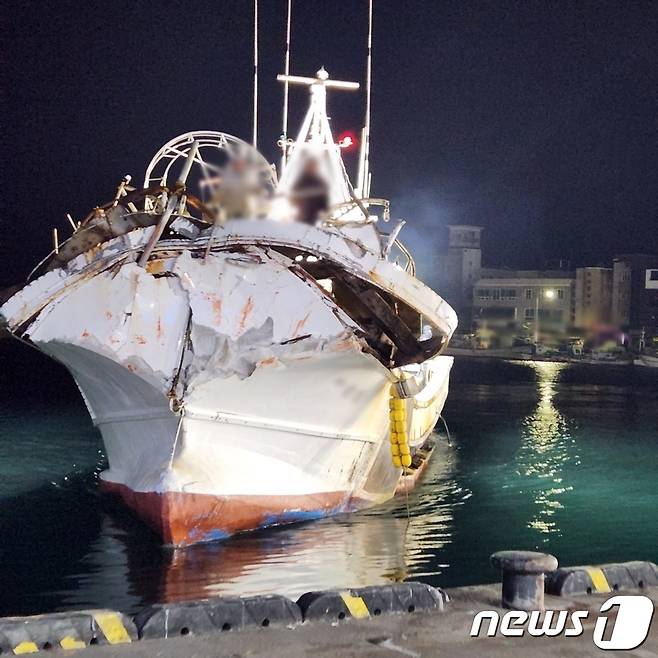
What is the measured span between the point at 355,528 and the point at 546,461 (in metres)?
9.46

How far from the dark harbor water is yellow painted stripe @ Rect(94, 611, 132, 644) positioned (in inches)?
117

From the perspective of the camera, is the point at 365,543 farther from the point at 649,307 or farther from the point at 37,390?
the point at 649,307

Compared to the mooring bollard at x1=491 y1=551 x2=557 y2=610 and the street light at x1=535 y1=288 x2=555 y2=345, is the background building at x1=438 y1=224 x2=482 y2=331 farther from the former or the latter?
the mooring bollard at x1=491 y1=551 x2=557 y2=610

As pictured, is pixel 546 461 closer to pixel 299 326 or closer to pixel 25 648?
pixel 299 326

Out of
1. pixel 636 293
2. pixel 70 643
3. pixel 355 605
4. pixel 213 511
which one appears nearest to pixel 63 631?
pixel 70 643

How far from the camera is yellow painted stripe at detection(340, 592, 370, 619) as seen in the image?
Result: 22.7 ft

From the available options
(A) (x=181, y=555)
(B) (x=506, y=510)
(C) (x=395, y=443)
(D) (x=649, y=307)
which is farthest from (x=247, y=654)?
(D) (x=649, y=307)

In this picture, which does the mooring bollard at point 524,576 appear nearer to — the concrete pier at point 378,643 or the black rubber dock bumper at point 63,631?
the concrete pier at point 378,643

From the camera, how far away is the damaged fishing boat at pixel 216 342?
11.4m

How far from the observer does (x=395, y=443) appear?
1355 cm

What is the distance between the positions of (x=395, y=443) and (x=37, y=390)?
3423 centimetres

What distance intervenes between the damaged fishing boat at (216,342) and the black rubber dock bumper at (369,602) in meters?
4.60

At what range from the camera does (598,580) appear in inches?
303

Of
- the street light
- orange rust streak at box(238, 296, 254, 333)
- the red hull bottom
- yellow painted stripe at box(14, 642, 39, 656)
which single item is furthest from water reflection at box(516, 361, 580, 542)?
the street light
